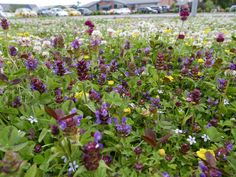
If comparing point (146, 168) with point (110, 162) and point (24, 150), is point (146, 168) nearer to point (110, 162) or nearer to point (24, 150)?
point (110, 162)

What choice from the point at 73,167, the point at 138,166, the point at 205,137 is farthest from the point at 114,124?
the point at 205,137

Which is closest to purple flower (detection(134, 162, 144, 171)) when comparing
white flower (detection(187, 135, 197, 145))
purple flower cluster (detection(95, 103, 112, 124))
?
purple flower cluster (detection(95, 103, 112, 124))

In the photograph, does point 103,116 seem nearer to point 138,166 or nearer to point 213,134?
point 138,166

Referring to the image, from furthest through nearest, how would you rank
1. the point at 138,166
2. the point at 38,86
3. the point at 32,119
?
the point at 38,86 < the point at 32,119 < the point at 138,166

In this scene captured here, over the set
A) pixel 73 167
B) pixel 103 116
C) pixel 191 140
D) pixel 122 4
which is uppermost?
pixel 103 116

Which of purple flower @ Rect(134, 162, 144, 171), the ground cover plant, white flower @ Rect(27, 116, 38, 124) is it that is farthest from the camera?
white flower @ Rect(27, 116, 38, 124)

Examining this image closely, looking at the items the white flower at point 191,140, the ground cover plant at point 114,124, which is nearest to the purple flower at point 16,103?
the ground cover plant at point 114,124

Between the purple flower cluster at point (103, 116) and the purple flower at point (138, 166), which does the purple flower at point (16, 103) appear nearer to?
the purple flower cluster at point (103, 116)

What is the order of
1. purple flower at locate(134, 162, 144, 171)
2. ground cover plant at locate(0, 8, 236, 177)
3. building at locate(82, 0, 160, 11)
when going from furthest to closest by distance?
building at locate(82, 0, 160, 11)
purple flower at locate(134, 162, 144, 171)
ground cover plant at locate(0, 8, 236, 177)

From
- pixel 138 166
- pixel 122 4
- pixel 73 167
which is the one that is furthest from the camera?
pixel 122 4

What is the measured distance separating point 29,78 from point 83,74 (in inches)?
27.1

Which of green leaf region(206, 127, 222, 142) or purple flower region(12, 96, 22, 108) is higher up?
purple flower region(12, 96, 22, 108)

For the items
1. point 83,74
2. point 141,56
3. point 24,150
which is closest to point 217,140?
point 83,74

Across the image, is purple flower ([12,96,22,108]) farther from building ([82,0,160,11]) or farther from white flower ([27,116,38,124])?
building ([82,0,160,11])
